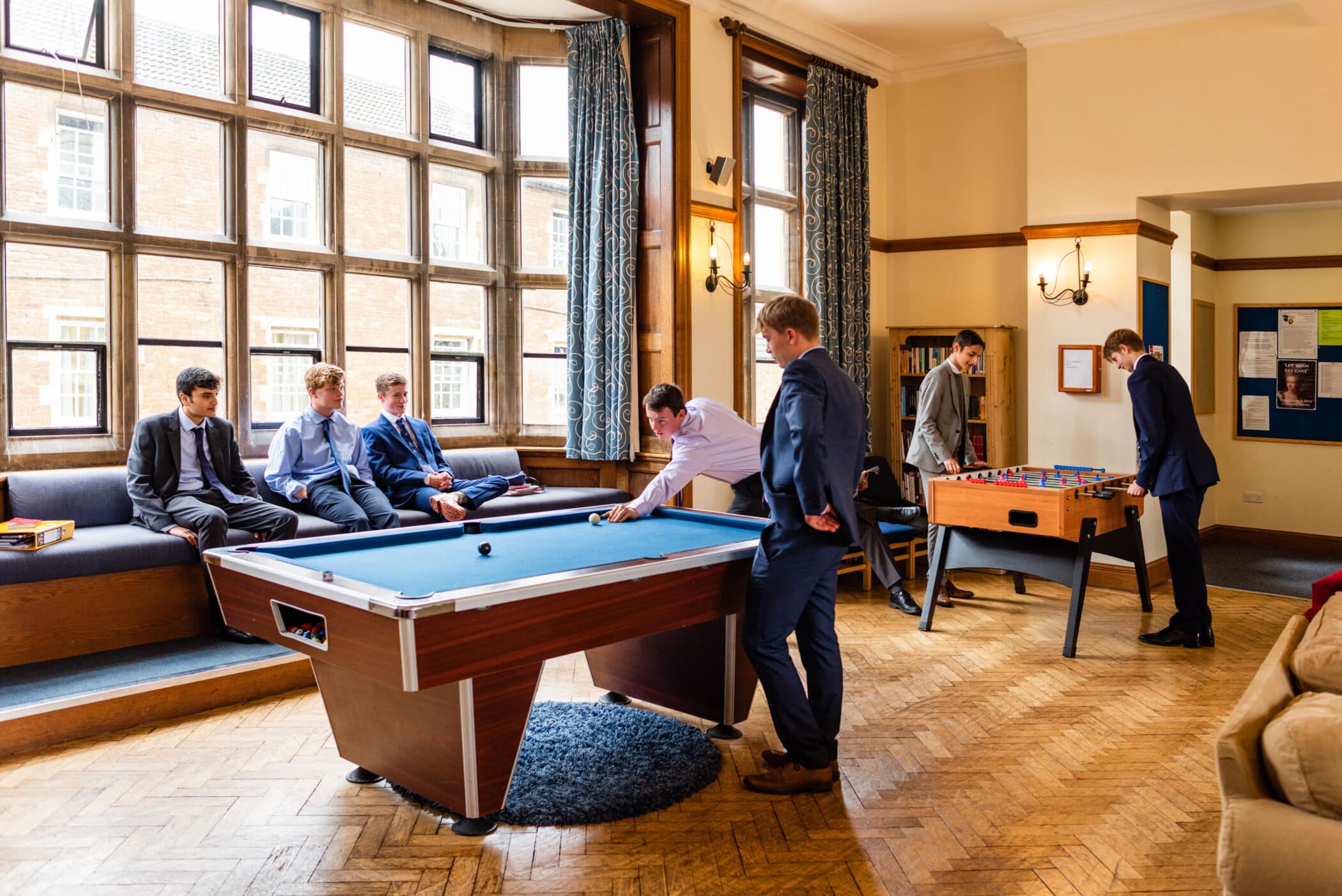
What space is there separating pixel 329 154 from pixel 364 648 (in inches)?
169

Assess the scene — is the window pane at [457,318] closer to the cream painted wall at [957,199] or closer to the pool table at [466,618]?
the pool table at [466,618]

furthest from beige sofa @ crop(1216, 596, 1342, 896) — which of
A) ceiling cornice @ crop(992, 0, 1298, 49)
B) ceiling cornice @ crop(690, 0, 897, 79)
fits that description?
ceiling cornice @ crop(992, 0, 1298, 49)

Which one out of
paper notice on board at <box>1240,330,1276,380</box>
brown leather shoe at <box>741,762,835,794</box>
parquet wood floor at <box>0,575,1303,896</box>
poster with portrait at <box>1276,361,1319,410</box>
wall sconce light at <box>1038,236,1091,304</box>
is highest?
wall sconce light at <box>1038,236,1091,304</box>

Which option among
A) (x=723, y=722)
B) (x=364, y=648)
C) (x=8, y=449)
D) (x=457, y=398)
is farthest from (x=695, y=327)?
(x=364, y=648)

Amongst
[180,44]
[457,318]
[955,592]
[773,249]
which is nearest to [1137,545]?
[955,592]

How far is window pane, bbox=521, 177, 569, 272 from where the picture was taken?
7.09 meters

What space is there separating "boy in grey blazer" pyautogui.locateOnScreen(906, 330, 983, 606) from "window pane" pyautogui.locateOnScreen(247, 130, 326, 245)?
3.87 meters

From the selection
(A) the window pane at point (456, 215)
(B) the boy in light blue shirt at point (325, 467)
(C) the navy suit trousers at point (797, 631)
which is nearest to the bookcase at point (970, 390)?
(A) the window pane at point (456, 215)

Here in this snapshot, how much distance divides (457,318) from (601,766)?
13.0 feet

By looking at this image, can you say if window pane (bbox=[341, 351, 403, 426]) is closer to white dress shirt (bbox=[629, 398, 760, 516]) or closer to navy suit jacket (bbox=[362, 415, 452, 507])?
navy suit jacket (bbox=[362, 415, 452, 507])

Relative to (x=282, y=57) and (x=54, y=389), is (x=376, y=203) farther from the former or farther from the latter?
(x=54, y=389)

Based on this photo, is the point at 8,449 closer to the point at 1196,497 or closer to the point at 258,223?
the point at 258,223

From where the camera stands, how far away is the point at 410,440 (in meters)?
6.14

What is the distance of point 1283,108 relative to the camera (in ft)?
20.9
